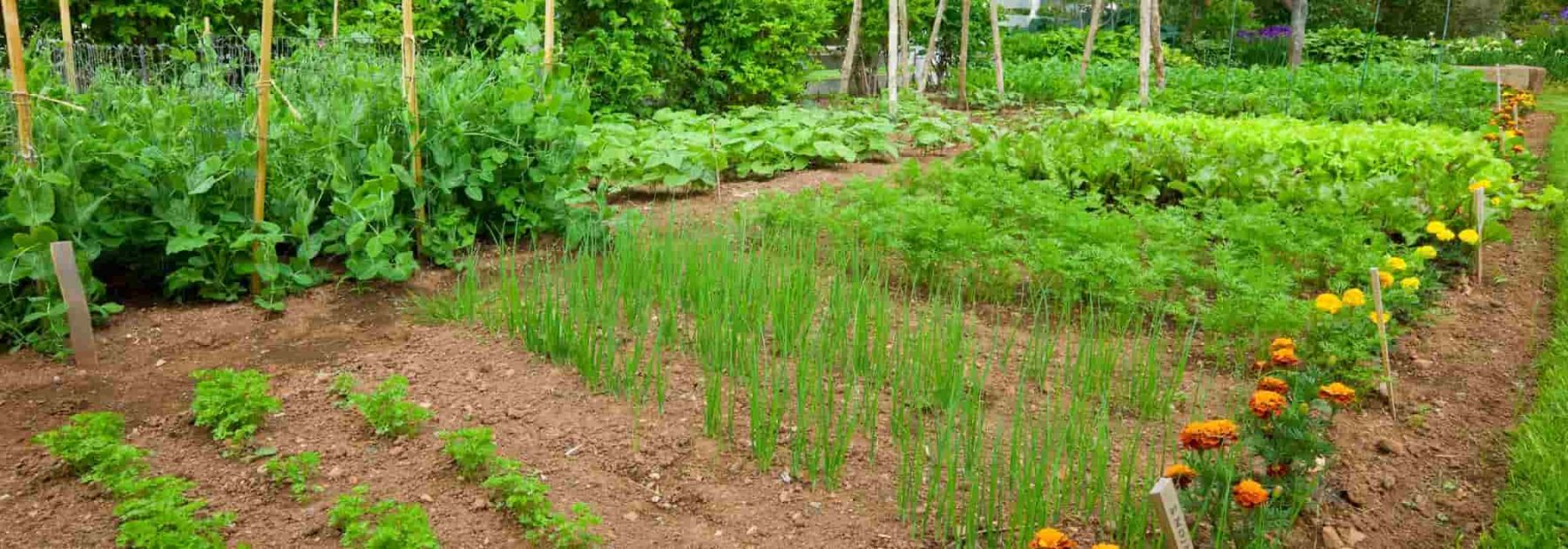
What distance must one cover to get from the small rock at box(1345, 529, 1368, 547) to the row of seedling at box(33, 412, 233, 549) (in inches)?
103

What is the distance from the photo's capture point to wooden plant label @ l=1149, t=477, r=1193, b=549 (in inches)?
77.0

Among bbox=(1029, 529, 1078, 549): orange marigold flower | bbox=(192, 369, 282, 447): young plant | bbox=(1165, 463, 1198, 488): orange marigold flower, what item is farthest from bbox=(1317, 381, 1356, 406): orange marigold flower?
bbox=(192, 369, 282, 447): young plant

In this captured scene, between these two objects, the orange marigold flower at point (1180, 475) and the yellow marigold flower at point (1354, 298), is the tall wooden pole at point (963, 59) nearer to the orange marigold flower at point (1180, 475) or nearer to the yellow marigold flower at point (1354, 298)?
the yellow marigold flower at point (1354, 298)

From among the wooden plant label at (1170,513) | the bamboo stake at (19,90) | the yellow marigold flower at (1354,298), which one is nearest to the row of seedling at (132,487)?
the bamboo stake at (19,90)

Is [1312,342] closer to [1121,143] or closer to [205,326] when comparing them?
[1121,143]

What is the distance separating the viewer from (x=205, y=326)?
3.88 m

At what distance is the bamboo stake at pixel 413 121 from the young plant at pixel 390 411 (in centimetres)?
147

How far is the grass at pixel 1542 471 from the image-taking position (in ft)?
8.70

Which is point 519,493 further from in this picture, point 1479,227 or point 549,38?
point 1479,227

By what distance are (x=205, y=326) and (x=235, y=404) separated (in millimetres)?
1014

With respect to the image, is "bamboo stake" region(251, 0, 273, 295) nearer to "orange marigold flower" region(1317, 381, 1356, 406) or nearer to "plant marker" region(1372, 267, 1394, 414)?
"orange marigold flower" region(1317, 381, 1356, 406)

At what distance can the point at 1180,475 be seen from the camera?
8.04ft

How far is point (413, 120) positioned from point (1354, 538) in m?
3.52

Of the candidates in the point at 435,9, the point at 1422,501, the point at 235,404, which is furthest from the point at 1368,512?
the point at 435,9
